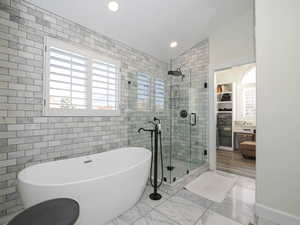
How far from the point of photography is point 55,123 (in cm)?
206

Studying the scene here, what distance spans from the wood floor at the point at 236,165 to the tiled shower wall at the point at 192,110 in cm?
60

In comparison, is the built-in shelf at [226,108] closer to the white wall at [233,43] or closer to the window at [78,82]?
the white wall at [233,43]

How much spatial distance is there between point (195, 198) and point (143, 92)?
2.24m

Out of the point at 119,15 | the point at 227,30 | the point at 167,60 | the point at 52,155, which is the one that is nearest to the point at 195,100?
the point at 167,60

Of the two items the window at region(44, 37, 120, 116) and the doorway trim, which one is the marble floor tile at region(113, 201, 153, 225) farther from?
the doorway trim

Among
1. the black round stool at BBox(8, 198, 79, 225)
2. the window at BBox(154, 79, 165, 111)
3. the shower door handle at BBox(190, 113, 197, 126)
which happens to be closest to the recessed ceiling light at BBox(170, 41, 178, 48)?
the window at BBox(154, 79, 165, 111)

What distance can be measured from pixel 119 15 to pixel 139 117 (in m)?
1.92

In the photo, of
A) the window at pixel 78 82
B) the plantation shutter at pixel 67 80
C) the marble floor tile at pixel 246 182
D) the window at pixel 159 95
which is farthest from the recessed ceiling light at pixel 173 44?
the marble floor tile at pixel 246 182

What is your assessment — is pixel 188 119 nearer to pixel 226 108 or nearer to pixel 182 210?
pixel 182 210

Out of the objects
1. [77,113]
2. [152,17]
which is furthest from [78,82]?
[152,17]

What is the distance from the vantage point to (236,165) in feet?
11.3

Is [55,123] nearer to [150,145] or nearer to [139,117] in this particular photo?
[139,117]

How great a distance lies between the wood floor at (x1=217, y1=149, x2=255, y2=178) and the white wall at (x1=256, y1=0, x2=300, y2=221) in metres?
1.36

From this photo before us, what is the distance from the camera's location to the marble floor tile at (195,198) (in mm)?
1979
